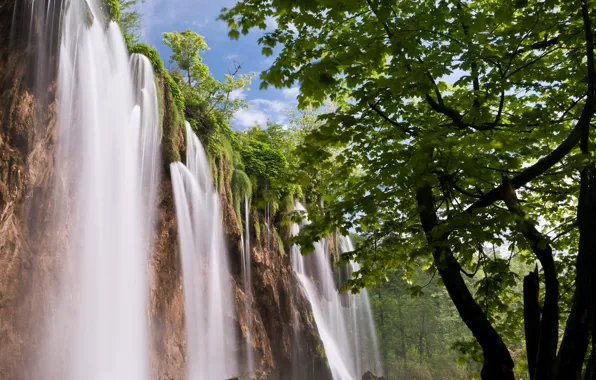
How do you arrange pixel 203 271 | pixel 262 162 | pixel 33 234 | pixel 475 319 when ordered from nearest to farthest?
pixel 475 319 < pixel 33 234 < pixel 203 271 < pixel 262 162

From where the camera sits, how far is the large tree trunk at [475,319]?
456 centimetres

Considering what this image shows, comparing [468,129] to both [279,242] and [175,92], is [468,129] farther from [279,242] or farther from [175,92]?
[279,242]

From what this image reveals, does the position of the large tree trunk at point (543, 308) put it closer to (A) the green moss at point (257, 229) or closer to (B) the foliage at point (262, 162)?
(A) the green moss at point (257, 229)

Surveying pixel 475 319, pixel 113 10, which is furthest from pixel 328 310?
pixel 475 319

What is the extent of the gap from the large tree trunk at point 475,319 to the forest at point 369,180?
0.02 metres

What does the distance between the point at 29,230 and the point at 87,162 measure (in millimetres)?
2447

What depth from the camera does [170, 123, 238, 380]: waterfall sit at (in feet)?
45.5

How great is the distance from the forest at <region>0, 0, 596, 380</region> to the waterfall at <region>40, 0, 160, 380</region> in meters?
0.12

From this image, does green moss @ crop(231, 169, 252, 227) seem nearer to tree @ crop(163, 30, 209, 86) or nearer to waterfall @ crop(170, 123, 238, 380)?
waterfall @ crop(170, 123, 238, 380)

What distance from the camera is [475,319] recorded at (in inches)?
185

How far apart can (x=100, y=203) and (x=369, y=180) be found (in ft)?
28.1

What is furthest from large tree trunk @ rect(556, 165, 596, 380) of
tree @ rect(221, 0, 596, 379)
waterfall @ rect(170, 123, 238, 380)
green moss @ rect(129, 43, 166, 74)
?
green moss @ rect(129, 43, 166, 74)

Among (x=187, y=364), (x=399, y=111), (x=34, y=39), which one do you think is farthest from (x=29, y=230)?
(x=399, y=111)

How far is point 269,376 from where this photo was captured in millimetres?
16719
